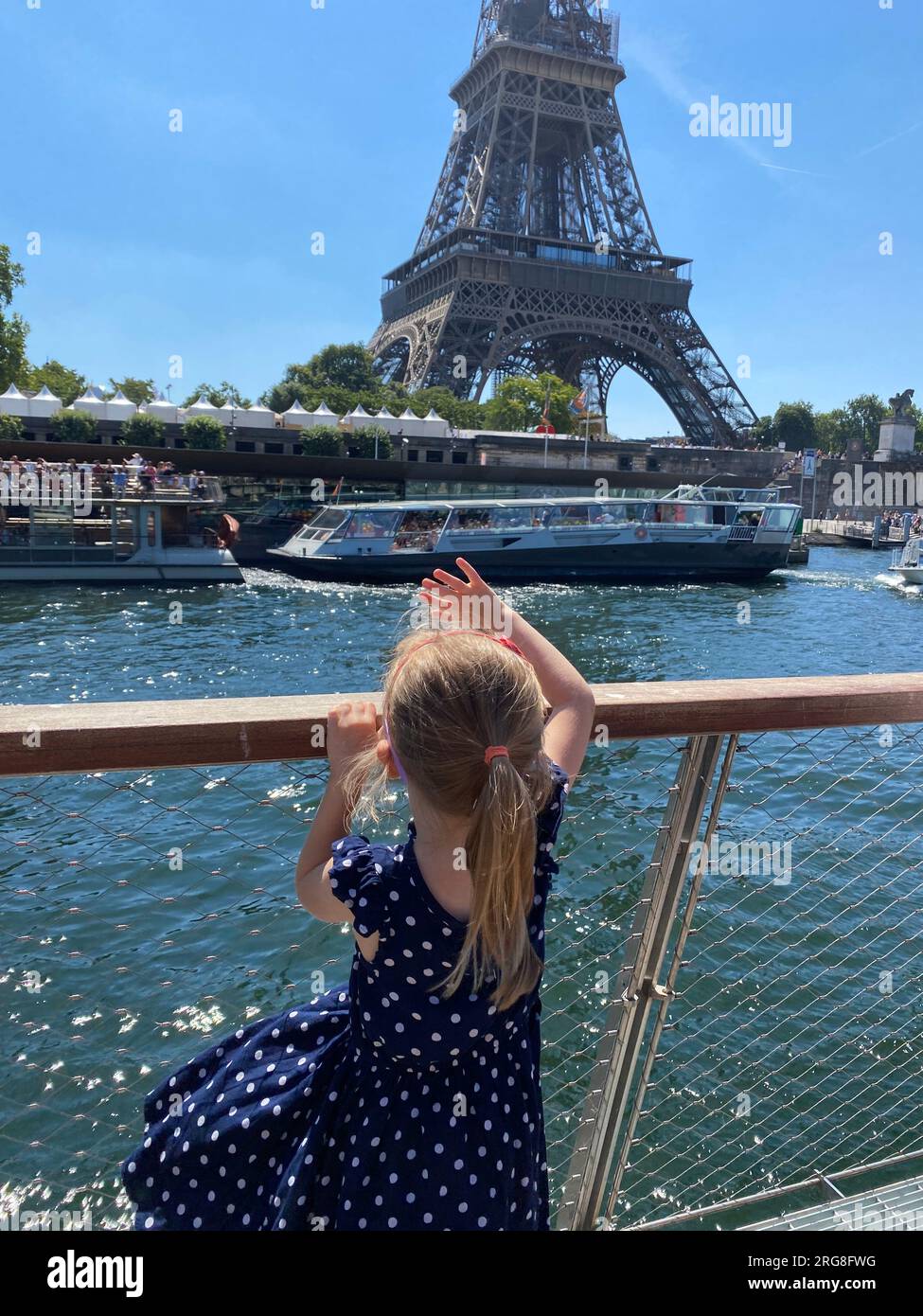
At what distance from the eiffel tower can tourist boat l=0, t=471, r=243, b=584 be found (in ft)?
109

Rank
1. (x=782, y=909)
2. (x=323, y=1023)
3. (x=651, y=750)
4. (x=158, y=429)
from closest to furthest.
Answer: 1. (x=323, y=1023)
2. (x=782, y=909)
3. (x=651, y=750)
4. (x=158, y=429)

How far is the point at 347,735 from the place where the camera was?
161cm

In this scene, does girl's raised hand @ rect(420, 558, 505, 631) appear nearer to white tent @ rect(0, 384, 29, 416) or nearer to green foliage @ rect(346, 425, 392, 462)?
white tent @ rect(0, 384, 29, 416)

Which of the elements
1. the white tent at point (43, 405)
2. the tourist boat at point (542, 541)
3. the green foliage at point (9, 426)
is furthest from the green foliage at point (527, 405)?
the tourist boat at point (542, 541)

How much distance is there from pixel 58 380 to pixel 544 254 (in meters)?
33.6

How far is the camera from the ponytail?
4.63ft

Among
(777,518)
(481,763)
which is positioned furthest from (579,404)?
(481,763)

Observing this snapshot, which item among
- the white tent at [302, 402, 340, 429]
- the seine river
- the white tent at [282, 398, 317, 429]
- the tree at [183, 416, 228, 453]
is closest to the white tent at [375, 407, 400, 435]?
the white tent at [302, 402, 340, 429]

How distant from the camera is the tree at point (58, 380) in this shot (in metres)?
57.6

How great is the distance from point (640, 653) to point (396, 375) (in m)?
54.6

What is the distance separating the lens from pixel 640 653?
1716cm

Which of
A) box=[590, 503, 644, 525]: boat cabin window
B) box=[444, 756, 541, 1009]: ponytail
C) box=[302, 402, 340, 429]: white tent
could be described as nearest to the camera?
box=[444, 756, 541, 1009]: ponytail
